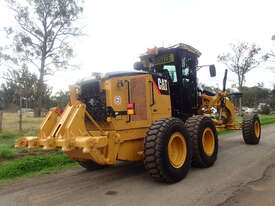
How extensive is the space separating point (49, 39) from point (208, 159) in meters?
21.5

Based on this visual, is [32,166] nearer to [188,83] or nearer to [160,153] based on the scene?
[160,153]

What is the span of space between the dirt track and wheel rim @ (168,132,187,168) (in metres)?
0.36

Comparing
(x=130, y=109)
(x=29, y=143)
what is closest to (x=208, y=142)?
(x=130, y=109)

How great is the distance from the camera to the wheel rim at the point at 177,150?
4.32 metres

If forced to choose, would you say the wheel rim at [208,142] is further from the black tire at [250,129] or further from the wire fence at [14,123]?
the wire fence at [14,123]

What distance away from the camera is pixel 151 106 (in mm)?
4676

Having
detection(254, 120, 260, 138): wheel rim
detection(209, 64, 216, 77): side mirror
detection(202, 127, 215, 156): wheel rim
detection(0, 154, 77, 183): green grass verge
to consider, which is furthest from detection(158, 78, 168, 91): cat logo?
detection(254, 120, 260, 138): wheel rim

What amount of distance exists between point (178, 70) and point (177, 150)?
2298mm

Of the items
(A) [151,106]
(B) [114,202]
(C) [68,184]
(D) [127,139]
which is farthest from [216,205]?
(C) [68,184]

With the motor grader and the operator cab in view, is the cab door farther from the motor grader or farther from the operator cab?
the motor grader

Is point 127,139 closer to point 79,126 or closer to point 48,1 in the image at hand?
point 79,126

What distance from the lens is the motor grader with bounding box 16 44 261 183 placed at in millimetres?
3861

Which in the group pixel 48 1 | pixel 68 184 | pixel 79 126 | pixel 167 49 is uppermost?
pixel 48 1

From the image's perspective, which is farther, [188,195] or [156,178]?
[156,178]
